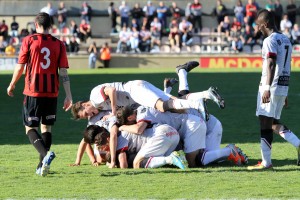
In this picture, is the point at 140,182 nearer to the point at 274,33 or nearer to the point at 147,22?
the point at 274,33

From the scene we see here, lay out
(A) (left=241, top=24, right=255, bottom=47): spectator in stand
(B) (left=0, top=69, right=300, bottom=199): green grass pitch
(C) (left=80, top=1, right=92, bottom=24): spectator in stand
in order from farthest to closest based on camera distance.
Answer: (C) (left=80, top=1, right=92, bottom=24): spectator in stand
(A) (left=241, top=24, right=255, bottom=47): spectator in stand
(B) (left=0, top=69, right=300, bottom=199): green grass pitch

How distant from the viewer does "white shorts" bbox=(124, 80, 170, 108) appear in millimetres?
11242

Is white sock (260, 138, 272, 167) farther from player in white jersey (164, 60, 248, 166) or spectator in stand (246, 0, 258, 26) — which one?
spectator in stand (246, 0, 258, 26)

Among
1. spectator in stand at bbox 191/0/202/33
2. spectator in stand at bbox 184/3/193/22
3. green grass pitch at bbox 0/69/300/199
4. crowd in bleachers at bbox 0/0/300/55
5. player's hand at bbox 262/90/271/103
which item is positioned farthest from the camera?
spectator in stand at bbox 191/0/202/33

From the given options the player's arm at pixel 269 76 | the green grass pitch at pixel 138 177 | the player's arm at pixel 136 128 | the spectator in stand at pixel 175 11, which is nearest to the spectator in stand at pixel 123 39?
the spectator in stand at pixel 175 11

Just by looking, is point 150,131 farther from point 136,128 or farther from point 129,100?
point 129,100

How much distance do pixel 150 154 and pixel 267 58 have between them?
200 centimetres

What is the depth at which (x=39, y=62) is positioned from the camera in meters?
10.3

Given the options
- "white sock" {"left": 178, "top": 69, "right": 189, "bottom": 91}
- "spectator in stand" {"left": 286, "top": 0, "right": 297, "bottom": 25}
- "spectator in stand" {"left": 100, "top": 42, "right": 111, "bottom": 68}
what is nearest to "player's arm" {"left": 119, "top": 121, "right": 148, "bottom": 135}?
"white sock" {"left": 178, "top": 69, "right": 189, "bottom": 91}

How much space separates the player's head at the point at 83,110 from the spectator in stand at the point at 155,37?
2968 centimetres

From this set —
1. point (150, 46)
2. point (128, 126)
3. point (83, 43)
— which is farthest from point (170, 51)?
point (128, 126)

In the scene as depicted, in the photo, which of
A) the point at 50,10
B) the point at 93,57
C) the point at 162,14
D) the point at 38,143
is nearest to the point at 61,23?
the point at 50,10

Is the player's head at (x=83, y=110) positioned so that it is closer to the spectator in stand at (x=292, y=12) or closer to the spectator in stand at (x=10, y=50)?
the spectator in stand at (x=10, y=50)

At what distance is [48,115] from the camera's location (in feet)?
34.4
